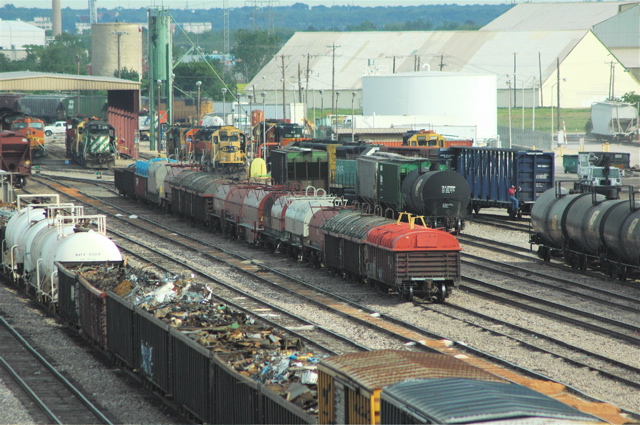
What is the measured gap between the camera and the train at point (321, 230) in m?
29.5

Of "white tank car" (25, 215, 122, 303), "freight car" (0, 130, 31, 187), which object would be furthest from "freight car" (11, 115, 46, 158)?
"white tank car" (25, 215, 122, 303)

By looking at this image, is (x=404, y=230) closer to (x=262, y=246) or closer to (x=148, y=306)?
(x=148, y=306)

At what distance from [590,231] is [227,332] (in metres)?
19.4

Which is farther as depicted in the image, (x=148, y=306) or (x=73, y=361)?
(x=73, y=361)

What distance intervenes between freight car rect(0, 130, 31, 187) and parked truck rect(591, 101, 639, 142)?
7163 centimetres

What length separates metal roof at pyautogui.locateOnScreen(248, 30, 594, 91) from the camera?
154875mm

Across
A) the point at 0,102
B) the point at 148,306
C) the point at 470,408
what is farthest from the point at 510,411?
the point at 0,102

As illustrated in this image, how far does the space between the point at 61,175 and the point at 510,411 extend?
73.5 meters

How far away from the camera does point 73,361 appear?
2361 centimetres

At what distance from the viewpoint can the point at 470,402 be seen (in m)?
10.8

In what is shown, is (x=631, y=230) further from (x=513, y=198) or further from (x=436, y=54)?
(x=436, y=54)

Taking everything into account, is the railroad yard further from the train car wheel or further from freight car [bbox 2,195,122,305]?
freight car [bbox 2,195,122,305]

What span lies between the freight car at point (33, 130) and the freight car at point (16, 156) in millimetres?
17742

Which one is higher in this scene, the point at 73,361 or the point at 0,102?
the point at 0,102
